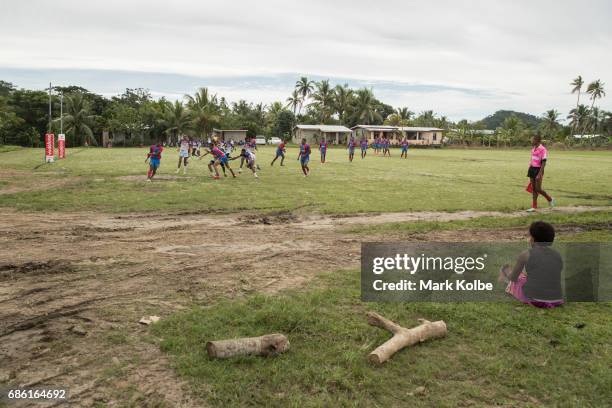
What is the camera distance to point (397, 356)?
4559 millimetres

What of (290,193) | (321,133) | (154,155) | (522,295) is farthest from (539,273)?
(321,133)

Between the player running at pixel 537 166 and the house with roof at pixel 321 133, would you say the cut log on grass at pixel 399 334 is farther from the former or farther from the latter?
the house with roof at pixel 321 133

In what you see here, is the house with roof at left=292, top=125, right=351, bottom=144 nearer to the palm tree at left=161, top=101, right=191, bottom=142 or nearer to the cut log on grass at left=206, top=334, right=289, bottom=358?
the palm tree at left=161, top=101, right=191, bottom=142

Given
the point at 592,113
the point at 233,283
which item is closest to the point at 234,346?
the point at 233,283

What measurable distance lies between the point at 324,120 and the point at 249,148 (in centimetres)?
6997

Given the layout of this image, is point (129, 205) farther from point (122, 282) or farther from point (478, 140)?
point (478, 140)

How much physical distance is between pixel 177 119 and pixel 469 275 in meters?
67.3

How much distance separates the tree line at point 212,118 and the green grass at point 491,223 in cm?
5141

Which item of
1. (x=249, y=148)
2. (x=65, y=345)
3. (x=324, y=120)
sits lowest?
(x=65, y=345)

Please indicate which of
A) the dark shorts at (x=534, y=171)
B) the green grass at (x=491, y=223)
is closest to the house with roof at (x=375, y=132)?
the dark shorts at (x=534, y=171)

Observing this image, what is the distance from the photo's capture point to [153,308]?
→ 5559 mm

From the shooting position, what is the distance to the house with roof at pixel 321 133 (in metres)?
77.9

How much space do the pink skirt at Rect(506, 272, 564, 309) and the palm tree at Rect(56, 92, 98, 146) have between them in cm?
6472

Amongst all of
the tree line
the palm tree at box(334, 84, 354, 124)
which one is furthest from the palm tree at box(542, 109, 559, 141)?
the palm tree at box(334, 84, 354, 124)
